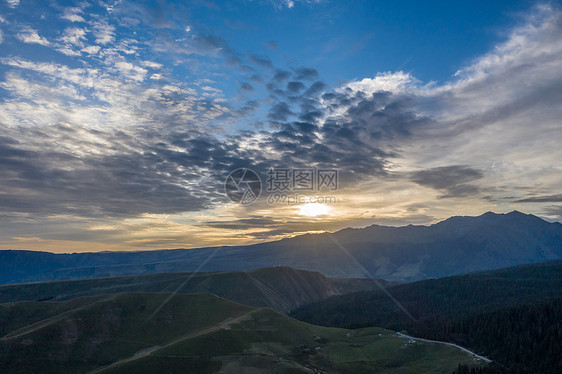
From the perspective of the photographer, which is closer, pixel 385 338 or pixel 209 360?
pixel 209 360


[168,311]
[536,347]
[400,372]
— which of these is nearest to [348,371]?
[400,372]

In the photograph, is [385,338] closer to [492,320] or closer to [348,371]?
[348,371]

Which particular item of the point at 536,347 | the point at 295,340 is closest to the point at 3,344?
the point at 295,340

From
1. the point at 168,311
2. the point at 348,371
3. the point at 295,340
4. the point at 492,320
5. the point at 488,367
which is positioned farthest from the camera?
the point at 168,311

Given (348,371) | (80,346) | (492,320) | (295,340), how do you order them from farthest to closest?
(492,320) < (295,340) < (80,346) < (348,371)

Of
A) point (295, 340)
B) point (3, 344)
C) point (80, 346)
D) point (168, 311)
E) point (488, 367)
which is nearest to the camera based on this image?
point (488, 367)

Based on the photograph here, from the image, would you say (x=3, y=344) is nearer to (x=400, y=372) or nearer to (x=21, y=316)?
(x=21, y=316)
